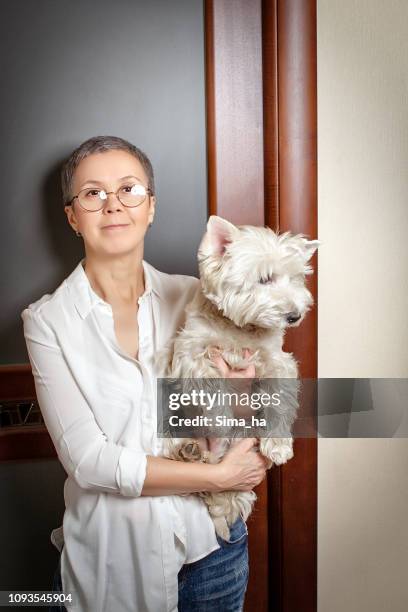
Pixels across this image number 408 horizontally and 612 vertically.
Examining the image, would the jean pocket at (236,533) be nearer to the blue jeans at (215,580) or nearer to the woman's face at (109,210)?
the blue jeans at (215,580)

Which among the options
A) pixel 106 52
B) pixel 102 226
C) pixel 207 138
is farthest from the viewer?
pixel 207 138

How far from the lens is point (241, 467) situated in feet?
3.80

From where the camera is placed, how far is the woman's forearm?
1.08m

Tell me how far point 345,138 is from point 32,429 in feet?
3.41

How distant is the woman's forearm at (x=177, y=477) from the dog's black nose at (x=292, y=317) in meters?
0.30

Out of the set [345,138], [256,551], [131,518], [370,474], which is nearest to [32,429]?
[131,518]

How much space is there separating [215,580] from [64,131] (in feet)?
3.24

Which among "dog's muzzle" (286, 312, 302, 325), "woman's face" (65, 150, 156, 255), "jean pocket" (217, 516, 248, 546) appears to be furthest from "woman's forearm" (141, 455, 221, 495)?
"woman's face" (65, 150, 156, 255)

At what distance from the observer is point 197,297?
1227mm

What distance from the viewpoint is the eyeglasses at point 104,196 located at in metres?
1.14

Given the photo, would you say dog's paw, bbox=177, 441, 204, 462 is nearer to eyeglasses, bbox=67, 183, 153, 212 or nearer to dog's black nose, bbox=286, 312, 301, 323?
dog's black nose, bbox=286, 312, 301, 323

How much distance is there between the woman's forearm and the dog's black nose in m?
0.30

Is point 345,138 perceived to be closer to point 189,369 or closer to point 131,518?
point 189,369

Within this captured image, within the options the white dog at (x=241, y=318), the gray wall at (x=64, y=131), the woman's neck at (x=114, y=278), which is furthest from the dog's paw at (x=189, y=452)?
the gray wall at (x=64, y=131)
